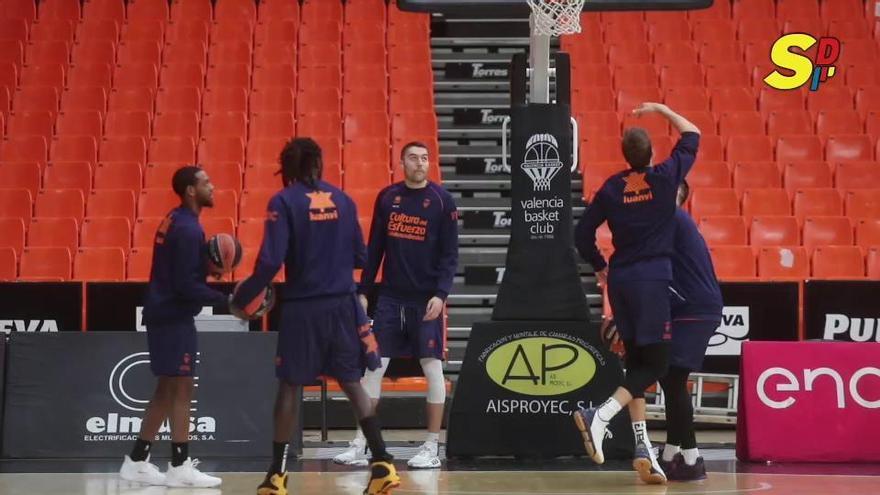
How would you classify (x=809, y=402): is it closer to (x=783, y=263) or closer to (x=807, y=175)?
(x=783, y=263)

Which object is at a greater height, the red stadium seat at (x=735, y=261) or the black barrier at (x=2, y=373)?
the red stadium seat at (x=735, y=261)

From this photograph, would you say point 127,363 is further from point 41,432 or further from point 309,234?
point 309,234

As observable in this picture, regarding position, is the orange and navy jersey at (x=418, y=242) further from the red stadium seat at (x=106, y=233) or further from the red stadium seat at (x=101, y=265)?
the red stadium seat at (x=106, y=233)

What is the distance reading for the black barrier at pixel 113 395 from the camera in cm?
887

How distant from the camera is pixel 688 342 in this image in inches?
308

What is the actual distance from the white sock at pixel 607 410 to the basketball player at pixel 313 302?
1.33 metres

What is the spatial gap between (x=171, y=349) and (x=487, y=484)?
199cm

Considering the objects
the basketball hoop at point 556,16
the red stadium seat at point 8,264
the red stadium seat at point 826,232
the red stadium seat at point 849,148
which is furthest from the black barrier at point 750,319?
the red stadium seat at point 8,264

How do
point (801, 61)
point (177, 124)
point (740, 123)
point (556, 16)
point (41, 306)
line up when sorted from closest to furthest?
point (556, 16)
point (41, 306)
point (177, 124)
point (740, 123)
point (801, 61)

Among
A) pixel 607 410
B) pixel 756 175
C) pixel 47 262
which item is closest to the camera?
pixel 607 410

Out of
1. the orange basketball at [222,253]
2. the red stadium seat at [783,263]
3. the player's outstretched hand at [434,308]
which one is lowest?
the player's outstretched hand at [434,308]

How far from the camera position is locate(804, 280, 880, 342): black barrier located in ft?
36.3

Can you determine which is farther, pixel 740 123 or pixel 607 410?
pixel 740 123

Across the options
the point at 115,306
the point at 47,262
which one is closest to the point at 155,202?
the point at 47,262
